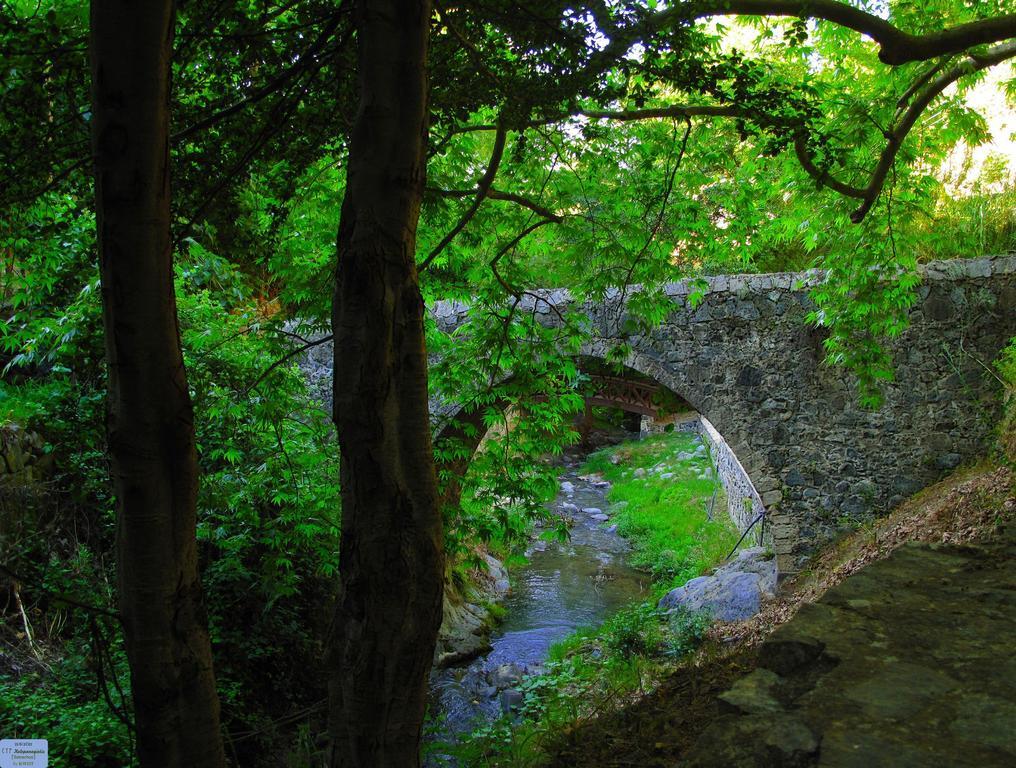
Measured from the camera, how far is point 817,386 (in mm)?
6957

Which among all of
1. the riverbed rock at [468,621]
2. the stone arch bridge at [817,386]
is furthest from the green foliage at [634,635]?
the stone arch bridge at [817,386]

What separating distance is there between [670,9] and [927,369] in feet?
17.9

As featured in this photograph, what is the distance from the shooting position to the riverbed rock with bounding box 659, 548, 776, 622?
6938 mm

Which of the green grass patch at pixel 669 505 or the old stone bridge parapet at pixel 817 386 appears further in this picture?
the green grass patch at pixel 669 505

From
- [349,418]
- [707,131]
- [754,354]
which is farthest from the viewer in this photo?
[754,354]

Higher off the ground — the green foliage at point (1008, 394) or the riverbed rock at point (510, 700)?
the green foliage at point (1008, 394)

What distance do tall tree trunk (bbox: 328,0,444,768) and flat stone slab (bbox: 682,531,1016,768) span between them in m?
0.79

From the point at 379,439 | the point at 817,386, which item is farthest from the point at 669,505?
the point at 379,439

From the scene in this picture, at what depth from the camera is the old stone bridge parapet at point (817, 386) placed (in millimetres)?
6430

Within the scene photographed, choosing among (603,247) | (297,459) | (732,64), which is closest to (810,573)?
(603,247)

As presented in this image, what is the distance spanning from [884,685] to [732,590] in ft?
20.6

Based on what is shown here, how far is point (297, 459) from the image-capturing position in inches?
193

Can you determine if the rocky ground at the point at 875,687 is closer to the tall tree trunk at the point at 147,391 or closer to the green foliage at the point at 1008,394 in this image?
the tall tree trunk at the point at 147,391

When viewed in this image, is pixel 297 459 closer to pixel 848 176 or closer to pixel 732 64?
pixel 732 64
